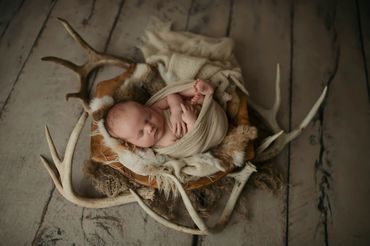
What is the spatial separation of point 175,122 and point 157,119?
74 millimetres

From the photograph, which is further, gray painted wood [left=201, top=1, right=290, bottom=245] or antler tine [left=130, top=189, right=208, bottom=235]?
gray painted wood [left=201, top=1, right=290, bottom=245]

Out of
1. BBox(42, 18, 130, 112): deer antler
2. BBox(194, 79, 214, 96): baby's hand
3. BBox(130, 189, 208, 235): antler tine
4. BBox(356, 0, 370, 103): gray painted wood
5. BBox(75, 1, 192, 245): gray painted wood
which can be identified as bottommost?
BBox(75, 1, 192, 245): gray painted wood

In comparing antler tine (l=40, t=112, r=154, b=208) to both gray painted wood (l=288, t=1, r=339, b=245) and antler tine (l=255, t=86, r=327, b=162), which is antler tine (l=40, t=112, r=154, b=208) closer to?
antler tine (l=255, t=86, r=327, b=162)

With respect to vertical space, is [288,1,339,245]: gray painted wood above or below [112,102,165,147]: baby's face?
below

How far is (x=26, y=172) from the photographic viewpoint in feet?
5.27

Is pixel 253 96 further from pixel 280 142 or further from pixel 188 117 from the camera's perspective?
pixel 188 117

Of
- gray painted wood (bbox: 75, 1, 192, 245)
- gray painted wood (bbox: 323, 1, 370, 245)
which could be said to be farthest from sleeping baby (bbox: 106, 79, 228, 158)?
gray painted wood (bbox: 323, 1, 370, 245)

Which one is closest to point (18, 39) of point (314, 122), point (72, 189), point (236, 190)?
point (72, 189)

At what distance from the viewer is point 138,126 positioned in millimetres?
1318

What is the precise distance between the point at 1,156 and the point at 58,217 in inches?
17.2

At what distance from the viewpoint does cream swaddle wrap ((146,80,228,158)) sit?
134cm

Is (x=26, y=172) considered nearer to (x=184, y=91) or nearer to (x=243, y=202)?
(x=184, y=91)

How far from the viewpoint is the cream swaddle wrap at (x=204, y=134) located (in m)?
1.34

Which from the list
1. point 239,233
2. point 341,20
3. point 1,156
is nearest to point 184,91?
point 239,233
